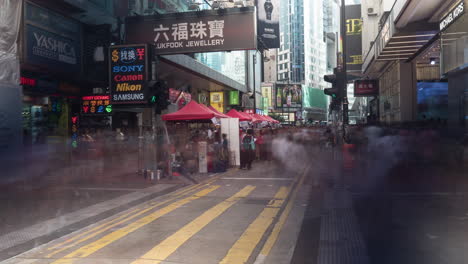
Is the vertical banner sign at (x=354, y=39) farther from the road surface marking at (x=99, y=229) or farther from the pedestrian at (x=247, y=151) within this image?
the road surface marking at (x=99, y=229)

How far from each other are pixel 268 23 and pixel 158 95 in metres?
35.2

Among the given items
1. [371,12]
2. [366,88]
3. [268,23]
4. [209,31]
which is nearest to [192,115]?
[209,31]

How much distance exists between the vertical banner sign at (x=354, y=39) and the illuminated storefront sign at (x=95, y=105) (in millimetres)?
29840

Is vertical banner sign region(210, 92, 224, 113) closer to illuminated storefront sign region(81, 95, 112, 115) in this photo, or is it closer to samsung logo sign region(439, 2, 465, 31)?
illuminated storefront sign region(81, 95, 112, 115)

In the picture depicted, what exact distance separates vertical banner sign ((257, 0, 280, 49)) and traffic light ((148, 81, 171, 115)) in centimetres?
3240

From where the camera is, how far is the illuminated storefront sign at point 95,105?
18250mm

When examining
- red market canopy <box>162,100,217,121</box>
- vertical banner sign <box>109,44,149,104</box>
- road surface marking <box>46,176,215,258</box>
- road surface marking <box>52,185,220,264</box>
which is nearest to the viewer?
road surface marking <box>52,185,220,264</box>

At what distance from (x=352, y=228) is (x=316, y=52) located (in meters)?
160

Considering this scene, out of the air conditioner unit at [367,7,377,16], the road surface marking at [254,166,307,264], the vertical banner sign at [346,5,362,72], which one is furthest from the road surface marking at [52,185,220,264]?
the vertical banner sign at [346,5,362,72]

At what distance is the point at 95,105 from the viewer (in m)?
18.3

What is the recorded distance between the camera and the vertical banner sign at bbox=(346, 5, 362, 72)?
42219 millimetres

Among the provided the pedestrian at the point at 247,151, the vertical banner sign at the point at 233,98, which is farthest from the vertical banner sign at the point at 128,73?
the vertical banner sign at the point at 233,98

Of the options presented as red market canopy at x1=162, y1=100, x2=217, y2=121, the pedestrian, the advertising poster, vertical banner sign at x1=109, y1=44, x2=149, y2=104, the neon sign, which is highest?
the advertising poster

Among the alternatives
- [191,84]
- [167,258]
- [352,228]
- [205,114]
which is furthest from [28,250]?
[191,84]
